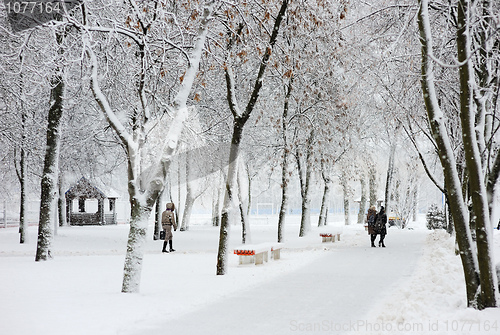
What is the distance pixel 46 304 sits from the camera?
659 cm

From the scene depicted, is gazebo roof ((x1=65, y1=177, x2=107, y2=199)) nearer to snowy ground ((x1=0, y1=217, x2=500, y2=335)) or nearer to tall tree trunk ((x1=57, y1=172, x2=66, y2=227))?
tall tree trunk ((x1=57, y1=172, x2=66, y2=227))

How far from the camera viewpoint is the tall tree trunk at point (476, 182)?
575 centimetres

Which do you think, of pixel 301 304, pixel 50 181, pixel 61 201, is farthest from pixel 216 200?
pixel 301 304

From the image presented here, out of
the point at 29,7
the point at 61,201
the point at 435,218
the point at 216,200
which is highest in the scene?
the point at 29,7

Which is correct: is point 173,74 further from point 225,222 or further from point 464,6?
point 464,6

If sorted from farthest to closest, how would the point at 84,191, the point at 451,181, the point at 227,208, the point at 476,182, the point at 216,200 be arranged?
Answer: the point at 84,191, the point at 216,200, the point at 227,208, the point at 451,181, the point at 476,182

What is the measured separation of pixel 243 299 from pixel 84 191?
93.1ft

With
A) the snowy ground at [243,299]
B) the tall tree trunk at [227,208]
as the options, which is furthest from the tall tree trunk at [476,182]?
the tall tree trunk at [227,208]

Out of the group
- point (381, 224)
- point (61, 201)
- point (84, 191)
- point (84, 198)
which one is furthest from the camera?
point (84, 198)

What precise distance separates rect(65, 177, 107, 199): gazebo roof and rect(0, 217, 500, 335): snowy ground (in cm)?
2103

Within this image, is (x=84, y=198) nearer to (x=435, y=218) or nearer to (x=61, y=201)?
(x=61, y=201)

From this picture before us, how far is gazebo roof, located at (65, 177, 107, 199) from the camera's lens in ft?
108

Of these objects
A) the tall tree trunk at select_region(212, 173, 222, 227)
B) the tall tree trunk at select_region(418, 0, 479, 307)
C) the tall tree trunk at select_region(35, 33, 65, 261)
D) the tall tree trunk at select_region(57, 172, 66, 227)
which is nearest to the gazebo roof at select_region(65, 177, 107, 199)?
the tall tree trunk at select_region(57, 172, 66, 227)

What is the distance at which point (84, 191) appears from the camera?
33.0 meters
